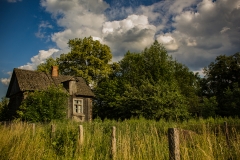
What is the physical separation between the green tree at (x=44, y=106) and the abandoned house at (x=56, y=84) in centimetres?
234

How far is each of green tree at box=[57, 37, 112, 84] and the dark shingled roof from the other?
4981 mm

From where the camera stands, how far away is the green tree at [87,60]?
30.3 metres

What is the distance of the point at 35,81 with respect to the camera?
71.1 ft

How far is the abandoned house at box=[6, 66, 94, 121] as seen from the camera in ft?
70.0

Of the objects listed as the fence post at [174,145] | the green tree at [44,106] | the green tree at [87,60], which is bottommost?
the fence post at [174,145]

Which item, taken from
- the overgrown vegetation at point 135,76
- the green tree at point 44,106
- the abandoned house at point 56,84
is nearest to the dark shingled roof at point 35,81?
the abandoned house at point 56,84

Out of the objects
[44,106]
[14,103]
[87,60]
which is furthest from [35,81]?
[87,60]

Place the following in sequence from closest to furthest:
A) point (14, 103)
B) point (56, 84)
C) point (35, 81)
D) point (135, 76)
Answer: point (35, 81)
point (14, 103)
point (56, 84)
point (135, 76)

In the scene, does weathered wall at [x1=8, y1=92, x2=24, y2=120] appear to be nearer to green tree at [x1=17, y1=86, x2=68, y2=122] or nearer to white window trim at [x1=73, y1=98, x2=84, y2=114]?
green tree at [x1=17, y1=86, x2=68, y2=122]

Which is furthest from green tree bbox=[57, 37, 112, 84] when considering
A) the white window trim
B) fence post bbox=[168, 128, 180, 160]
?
fence post bbox=[168, 128, 180, 160]

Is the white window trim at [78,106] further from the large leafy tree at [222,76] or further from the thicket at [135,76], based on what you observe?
the large leafy tree at [222,76]

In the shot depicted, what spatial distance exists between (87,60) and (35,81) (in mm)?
10833

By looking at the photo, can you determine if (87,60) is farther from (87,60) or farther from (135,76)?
(135,76)

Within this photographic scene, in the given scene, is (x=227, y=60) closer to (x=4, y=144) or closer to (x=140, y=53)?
(x=140, y=53)
